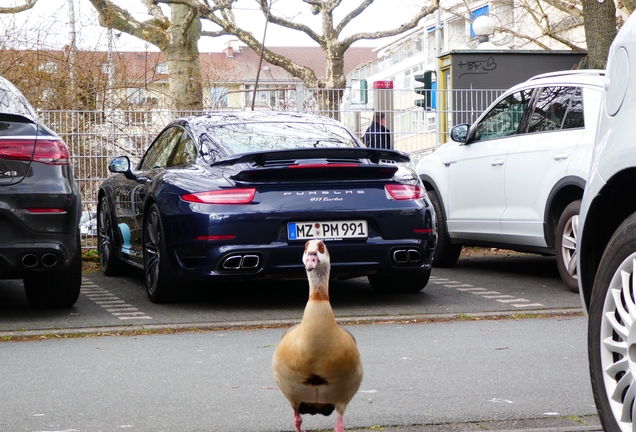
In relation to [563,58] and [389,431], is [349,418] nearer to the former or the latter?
[389,431]

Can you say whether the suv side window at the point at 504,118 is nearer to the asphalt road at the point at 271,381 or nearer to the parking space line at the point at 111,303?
the asphalt road at the point at 271,381

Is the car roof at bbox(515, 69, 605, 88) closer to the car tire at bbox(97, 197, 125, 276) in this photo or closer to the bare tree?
the car tire at bbox(97, 197, 125, 276)

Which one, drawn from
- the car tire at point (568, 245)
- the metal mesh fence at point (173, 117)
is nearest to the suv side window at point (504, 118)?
the car tire at point (568, 245)

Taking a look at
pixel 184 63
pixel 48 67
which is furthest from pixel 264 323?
pixel 184 63

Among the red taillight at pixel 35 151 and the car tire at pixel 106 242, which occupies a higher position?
the red taillight at pixel 35 151

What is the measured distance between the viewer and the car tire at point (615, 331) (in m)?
3.31

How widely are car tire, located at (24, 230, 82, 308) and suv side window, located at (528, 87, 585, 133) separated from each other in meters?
4.06

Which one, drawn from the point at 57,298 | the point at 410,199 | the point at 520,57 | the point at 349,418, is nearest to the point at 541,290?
the point at 410,199

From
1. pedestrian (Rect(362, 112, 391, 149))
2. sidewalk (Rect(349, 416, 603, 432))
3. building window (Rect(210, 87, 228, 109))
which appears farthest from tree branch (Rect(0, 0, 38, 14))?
sidewalk (Rect(349, 416, 603, 432))

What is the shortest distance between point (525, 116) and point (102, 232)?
14.2 feet

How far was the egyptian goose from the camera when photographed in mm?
3516

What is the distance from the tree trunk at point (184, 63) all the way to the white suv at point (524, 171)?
378 inches

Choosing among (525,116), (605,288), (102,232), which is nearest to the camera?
(605,288)

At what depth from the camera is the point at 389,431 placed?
4098 millimetres
